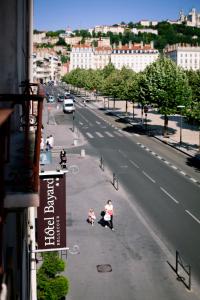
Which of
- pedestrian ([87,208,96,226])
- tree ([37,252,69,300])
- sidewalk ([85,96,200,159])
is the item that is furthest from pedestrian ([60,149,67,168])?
tree ([37,252,69,300])

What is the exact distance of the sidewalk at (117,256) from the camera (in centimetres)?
1549

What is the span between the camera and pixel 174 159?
124 feet

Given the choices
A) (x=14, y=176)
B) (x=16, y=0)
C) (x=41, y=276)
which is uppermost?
(x=16, y=0)

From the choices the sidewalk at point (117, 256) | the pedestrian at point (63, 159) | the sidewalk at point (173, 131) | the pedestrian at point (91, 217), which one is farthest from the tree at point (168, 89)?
A: the pedestrian at point (91, 217)

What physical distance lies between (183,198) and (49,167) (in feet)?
36.9

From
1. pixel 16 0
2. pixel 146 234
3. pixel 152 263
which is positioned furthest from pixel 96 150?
pixel 16 0

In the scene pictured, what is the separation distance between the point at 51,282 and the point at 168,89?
35070 mm

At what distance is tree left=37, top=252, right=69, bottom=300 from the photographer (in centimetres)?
1323

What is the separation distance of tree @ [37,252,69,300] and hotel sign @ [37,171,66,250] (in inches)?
71.6

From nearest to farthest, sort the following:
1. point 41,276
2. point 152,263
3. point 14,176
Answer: point 14,176 < point 41,276 < point 152,263

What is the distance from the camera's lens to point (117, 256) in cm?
1822

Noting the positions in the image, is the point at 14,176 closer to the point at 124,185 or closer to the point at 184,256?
the point at 184,256

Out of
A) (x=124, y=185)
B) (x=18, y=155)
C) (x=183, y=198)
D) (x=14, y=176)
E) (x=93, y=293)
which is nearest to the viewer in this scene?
(x=14, y=176)

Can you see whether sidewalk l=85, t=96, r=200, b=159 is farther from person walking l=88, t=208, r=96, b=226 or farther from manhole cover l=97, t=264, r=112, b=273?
manhole cover l=97, t=264, r=112, b=273
